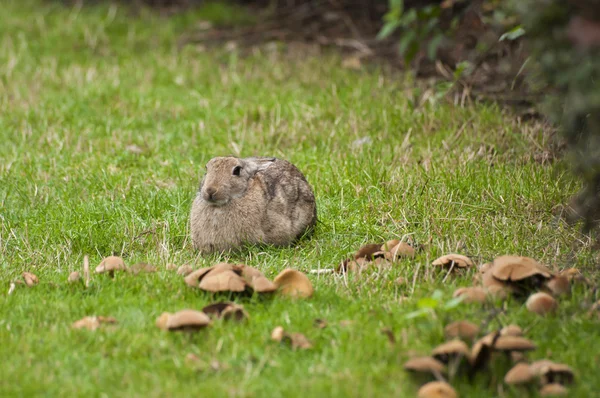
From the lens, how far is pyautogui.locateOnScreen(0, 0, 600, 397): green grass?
4.02 metres

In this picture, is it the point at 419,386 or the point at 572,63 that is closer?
the point at 419,386

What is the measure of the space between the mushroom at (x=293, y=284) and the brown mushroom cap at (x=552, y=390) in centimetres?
153

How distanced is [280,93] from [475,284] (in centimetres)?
538

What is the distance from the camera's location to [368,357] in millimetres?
4043

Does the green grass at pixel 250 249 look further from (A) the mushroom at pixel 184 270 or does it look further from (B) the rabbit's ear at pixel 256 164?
(B) the rabbit's ear at pixel 256 164

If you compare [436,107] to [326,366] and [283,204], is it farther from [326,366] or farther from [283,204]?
[326,366]

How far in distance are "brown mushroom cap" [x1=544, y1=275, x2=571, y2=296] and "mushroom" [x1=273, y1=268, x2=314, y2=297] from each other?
1.30 metres

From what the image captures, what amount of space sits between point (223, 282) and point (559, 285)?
180cm

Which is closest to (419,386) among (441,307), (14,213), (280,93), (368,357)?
(368,357)

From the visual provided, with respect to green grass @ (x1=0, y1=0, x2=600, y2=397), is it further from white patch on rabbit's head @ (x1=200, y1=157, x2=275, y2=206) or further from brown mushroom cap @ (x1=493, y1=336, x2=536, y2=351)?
white patch on rabbit's head @ (x1=200, y1=157, x2=275, y2=206)

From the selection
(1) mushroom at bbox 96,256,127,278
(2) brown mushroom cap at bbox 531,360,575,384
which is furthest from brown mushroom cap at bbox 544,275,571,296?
(1) mushroom at bbox 96,256,127,278

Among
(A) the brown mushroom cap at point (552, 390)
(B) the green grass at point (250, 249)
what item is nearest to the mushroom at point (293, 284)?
(B) the green grass at point (250, 249)

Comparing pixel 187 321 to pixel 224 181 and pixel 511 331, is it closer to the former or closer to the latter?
pixel 511 331

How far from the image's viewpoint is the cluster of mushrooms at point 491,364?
3.58 metres
